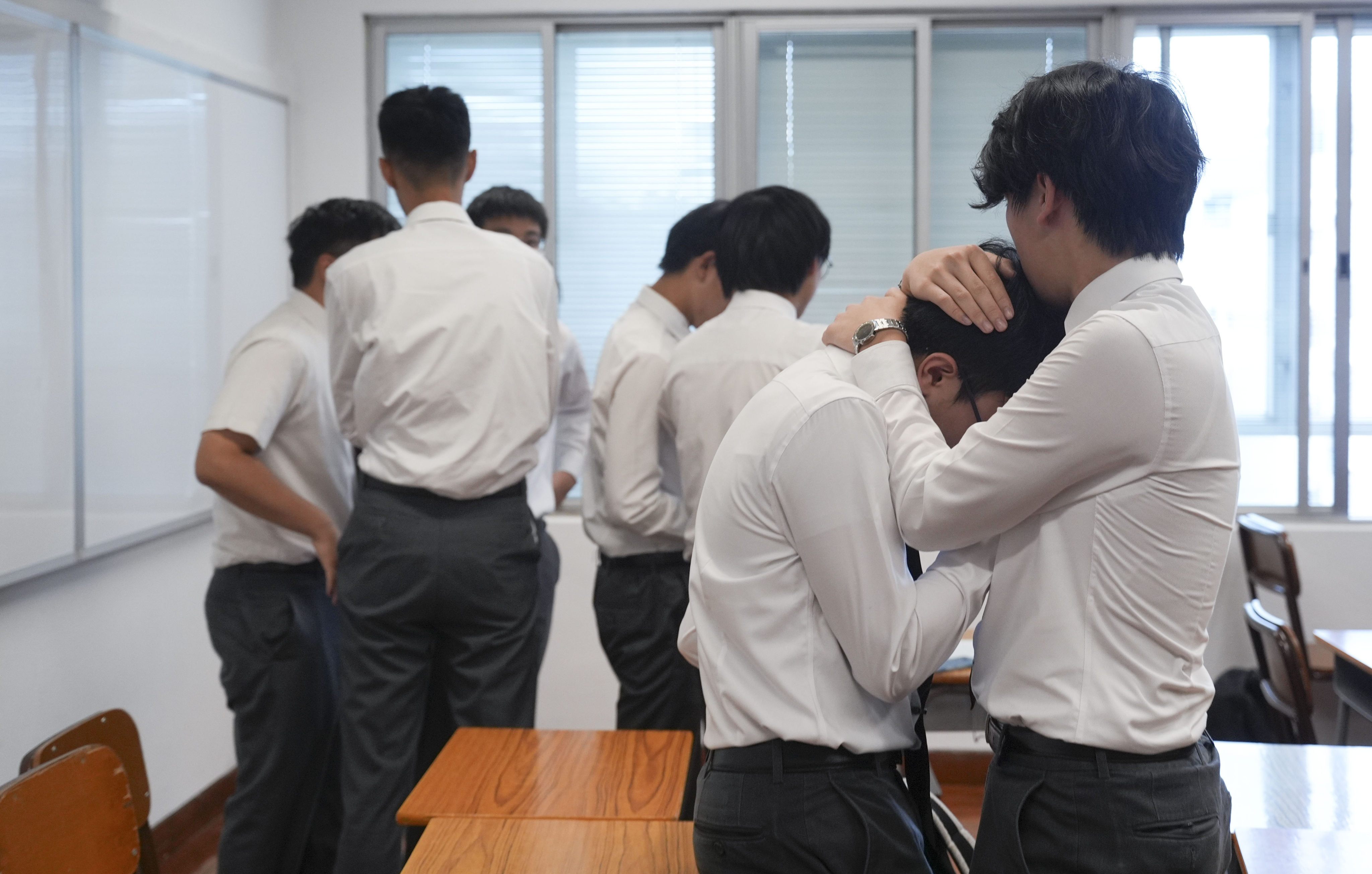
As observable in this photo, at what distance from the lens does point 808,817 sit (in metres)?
1.07

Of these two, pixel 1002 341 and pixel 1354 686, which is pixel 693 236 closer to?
pixel 1002 341

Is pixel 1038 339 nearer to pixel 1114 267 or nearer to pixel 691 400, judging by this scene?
pixel 1114 267

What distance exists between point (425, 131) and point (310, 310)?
0.52m

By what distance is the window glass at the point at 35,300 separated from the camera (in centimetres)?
241

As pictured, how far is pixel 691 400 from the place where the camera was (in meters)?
2.24

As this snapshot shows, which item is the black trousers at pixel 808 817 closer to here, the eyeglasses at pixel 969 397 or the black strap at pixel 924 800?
the black strap at pixel 924 800

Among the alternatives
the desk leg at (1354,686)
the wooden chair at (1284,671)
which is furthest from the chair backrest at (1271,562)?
the desk leg at (1354,686)

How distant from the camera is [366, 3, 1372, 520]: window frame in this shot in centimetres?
396

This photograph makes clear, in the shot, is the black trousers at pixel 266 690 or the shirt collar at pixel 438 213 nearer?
the shirt collar at pixel 438 213

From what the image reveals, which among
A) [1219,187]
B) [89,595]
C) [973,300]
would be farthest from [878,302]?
[1219,187]

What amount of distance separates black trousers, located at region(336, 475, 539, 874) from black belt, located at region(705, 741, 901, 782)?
112 cm

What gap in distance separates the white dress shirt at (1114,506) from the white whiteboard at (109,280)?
2.31 meters

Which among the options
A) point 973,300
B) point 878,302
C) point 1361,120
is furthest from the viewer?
point 1361,120

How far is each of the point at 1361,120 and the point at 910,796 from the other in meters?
4.00
